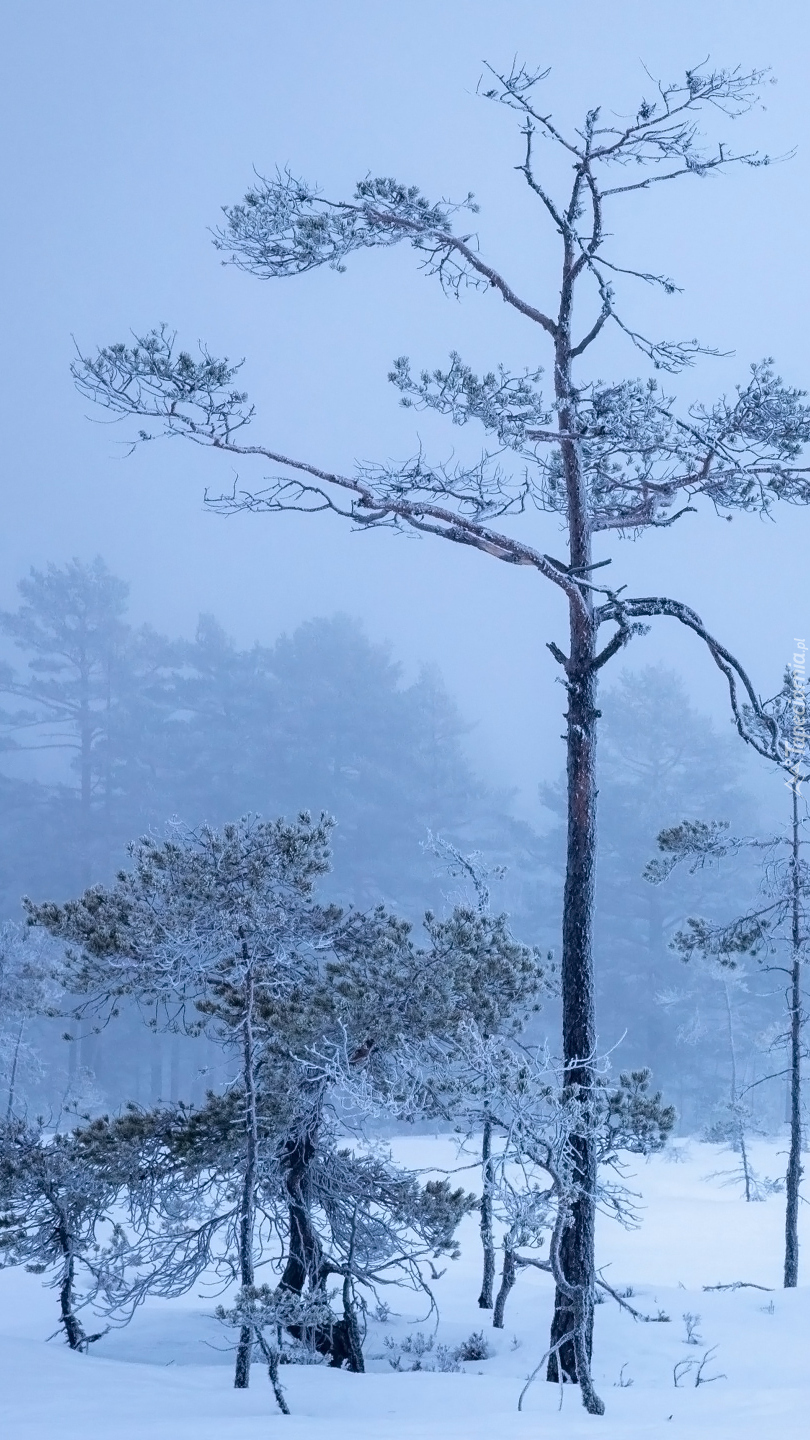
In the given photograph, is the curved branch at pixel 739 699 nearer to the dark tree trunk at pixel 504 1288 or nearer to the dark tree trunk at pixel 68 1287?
the dark tree trunk at pixel 504 1288

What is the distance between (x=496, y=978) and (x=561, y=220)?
6.45 meters

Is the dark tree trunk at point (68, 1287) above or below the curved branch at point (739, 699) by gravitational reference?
below

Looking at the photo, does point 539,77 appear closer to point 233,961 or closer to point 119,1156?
point 233,961

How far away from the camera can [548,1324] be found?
39.7ft

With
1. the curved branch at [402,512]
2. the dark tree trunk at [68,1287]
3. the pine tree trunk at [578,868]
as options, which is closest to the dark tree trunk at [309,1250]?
the dark tree trunk at [68,1287]

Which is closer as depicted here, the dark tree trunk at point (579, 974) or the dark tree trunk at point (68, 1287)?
the dark tree trunk at point (579, 974)

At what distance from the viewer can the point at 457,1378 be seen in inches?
347

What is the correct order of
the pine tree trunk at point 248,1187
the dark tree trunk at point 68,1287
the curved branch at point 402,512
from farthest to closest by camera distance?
1. the dark tree trunk at point 68,1287
2. the curved branch at point 402,512
3. the pine tree trunk at point 248,1187

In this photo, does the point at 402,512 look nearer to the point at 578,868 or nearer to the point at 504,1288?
the point at 578,868

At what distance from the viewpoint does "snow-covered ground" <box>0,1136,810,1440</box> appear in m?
6.51

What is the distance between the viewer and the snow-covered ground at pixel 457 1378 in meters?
6.51

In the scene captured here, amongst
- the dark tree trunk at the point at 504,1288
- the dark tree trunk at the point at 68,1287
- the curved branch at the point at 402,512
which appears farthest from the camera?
the dark tree trunk at the point at 504,1288

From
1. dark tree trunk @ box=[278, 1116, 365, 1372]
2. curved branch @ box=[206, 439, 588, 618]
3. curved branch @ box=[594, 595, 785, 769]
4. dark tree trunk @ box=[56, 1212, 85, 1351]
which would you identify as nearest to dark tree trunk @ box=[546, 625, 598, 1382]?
curved branch @ box=[594, 595, 785, 769]

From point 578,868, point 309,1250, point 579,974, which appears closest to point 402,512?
point 578,868
